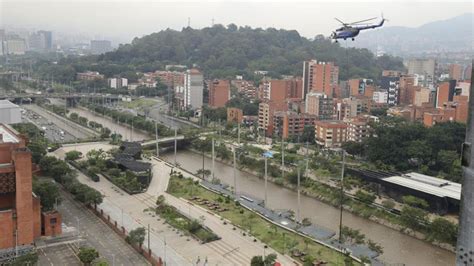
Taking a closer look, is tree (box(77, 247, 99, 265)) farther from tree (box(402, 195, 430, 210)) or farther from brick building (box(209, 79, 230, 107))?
brick building (box(209, 79, 230, 107))

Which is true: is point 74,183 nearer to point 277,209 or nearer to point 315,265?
point 277,209

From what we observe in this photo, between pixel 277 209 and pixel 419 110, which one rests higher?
pixel 419 110

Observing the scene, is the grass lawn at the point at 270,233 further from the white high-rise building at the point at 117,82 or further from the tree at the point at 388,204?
the white high-rise building at the point at 117,82

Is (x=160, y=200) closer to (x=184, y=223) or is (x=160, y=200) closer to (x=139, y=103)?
(x=184, y=223)

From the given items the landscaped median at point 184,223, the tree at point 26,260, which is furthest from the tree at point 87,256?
the landscaped median at point 184,223

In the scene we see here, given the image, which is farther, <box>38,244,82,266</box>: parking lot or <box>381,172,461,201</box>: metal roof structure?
<box>381,172,461,201</box>: metal roof structure

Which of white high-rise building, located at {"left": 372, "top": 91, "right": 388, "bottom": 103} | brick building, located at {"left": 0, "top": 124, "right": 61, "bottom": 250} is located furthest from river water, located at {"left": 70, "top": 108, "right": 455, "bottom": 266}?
white high-rise building, located at {"left": 372, "top": 91, "right": 388, "bottom": 103}

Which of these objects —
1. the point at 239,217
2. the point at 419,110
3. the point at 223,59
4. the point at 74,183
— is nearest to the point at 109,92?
the point at 223,59
